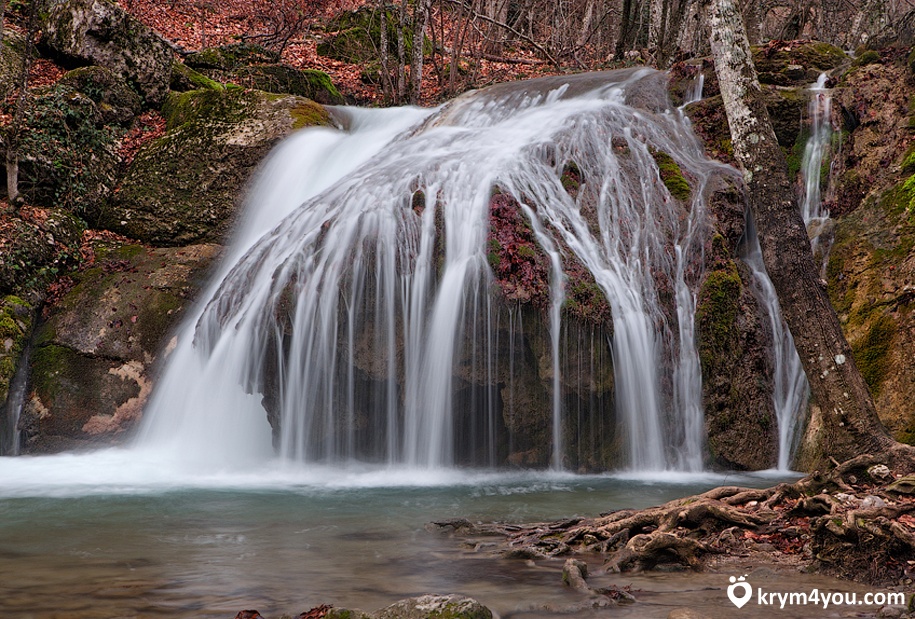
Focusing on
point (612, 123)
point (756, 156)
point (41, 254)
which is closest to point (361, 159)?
point (612, 123)

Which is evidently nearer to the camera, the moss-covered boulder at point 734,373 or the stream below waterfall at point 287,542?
the stream below waterfall at point 287,542

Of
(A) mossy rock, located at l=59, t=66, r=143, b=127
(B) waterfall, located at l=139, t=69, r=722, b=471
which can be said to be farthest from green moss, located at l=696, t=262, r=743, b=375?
(A) mossy rock, located at l=59, t=66, r=143, b=127

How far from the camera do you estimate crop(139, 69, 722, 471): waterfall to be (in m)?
7.59

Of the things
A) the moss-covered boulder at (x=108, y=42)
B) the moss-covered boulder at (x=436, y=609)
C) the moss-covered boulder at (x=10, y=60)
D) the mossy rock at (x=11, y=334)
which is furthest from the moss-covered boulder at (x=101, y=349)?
the moss-covered boulder at (x=436, y=609)

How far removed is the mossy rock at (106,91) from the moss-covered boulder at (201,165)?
0.75 m

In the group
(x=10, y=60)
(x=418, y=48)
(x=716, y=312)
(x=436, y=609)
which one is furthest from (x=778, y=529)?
(x=418, y=48)

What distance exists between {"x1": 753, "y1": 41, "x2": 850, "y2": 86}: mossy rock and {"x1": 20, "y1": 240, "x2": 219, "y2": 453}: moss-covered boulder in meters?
9.22

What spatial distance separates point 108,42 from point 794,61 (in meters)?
11.5

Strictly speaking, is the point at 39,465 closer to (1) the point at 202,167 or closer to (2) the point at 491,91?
(1) the point at 202,167

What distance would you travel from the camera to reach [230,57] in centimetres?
1599

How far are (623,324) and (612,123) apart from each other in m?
3.77

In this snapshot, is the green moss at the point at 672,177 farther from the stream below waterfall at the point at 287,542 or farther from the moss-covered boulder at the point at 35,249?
the moss-covered boulder at the point at 35,249

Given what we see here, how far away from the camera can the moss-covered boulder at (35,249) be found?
945 cm

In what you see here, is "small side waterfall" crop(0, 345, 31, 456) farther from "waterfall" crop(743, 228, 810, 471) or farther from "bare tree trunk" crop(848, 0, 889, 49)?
"bare tree trunk" crop(848, 0, 889, 49)
